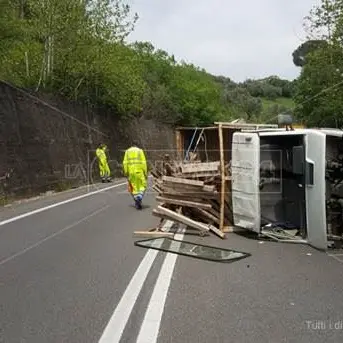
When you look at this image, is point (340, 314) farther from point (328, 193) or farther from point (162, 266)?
point (328, 193)

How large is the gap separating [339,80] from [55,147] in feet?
54.2

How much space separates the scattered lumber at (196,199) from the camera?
34.6 feet

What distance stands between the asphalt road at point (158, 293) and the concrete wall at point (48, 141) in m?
8.59

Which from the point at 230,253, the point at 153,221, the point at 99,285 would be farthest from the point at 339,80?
the point at 99,285

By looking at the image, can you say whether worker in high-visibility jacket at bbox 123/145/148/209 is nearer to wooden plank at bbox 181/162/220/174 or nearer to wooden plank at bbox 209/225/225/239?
wooden plank at bbox 181/162/220/174

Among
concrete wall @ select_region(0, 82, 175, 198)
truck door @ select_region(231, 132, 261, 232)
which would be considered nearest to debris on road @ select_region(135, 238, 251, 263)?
truck door @ select_region(231, 132, 261, 232)

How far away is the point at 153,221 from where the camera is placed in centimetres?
1216

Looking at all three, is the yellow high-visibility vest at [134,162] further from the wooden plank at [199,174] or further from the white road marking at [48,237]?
the wooden plank at [199,174]

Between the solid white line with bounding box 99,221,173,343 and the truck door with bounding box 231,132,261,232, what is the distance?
2278 millimetres

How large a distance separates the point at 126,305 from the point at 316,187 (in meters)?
4.02

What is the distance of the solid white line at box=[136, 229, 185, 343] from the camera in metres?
4.76

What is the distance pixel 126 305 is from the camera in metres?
5.67

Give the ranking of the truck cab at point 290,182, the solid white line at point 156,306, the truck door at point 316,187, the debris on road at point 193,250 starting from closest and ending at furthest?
1. the solid white line at point 156,306
2. the debris on road at point 193,250
3. the truck door at point 316,187
4. the truck cab at point 290,182

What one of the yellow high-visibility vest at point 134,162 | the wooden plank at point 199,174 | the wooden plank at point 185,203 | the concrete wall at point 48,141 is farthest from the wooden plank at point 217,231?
the concrete wall at point 48,141
